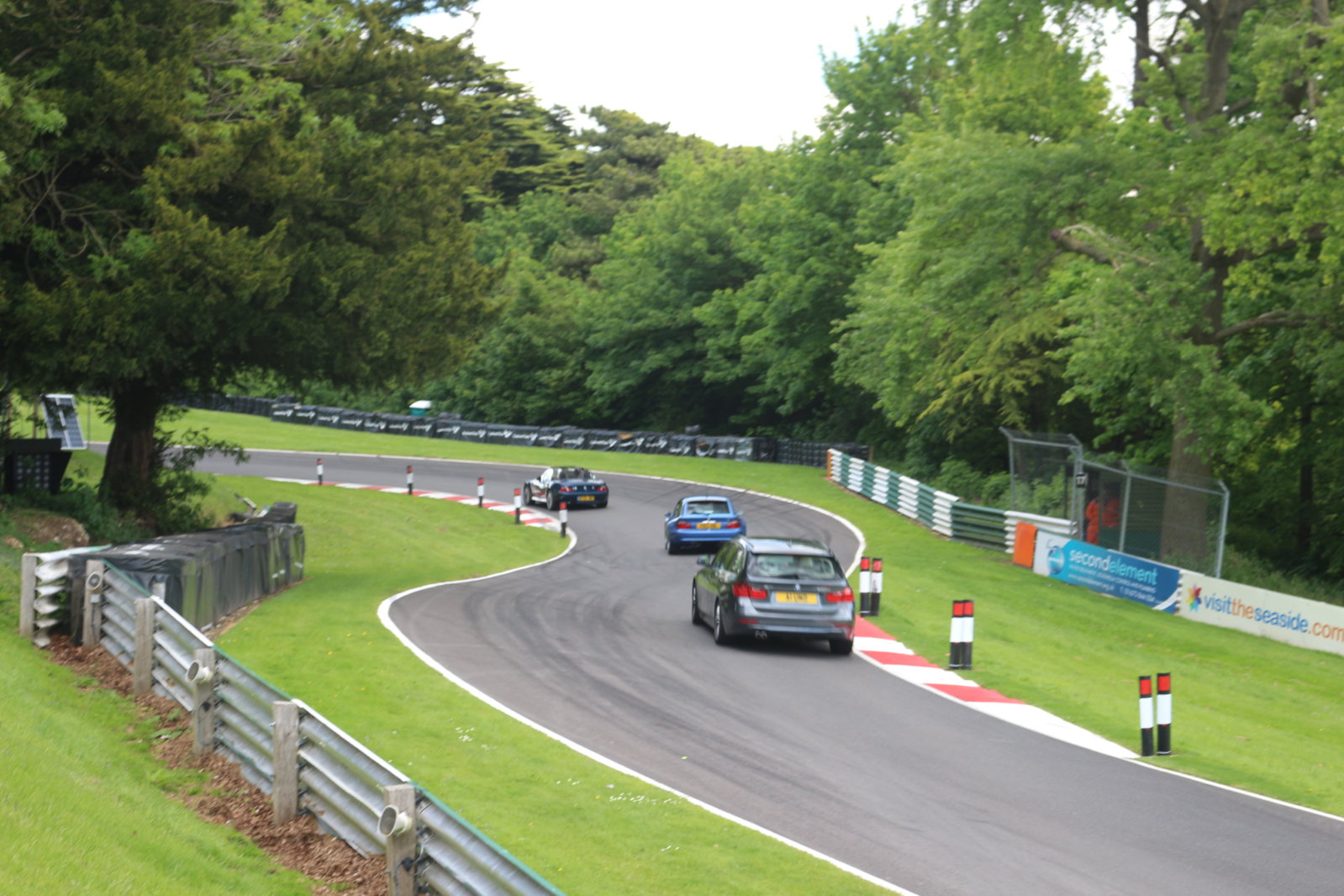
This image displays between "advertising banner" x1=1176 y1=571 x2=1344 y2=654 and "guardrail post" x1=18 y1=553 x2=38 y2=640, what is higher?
"guardrail post" x1=18 y1=553 x2=38 y2=640

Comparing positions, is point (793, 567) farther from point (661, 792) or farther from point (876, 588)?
point (661, 792)

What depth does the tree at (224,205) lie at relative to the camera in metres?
20.1

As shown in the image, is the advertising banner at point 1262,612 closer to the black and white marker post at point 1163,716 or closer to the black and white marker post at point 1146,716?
the black and white marker post at point 1163,716

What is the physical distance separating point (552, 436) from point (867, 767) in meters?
47.7

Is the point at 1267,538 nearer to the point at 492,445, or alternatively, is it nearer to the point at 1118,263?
the point at 1118,263

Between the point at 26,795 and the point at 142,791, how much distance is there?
4.77 ft

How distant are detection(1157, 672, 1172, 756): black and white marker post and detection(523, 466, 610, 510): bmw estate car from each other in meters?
26.5

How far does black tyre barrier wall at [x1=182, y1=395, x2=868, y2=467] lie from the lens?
5275cm

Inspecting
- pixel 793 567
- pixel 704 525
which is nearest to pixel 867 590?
pixel 793 567

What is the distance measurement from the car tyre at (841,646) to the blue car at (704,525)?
11.9 meters

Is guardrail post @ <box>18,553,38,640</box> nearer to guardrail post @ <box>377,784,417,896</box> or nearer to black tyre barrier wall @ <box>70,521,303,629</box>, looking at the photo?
black tyre barrier wall @ <box>70,521,303,629</box>

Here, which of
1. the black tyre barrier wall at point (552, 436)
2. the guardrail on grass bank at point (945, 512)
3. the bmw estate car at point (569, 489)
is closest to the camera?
the guardrail on grass bank at point (945, 512)

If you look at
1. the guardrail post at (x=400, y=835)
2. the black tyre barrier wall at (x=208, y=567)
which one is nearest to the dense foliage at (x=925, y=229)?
the black tyre barrier wall at (x=208, y=567)

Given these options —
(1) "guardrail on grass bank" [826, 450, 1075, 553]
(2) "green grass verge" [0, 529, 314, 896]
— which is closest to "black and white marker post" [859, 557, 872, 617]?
(1) "guardrail on grass bank" [826, 450, 1075, 553]
